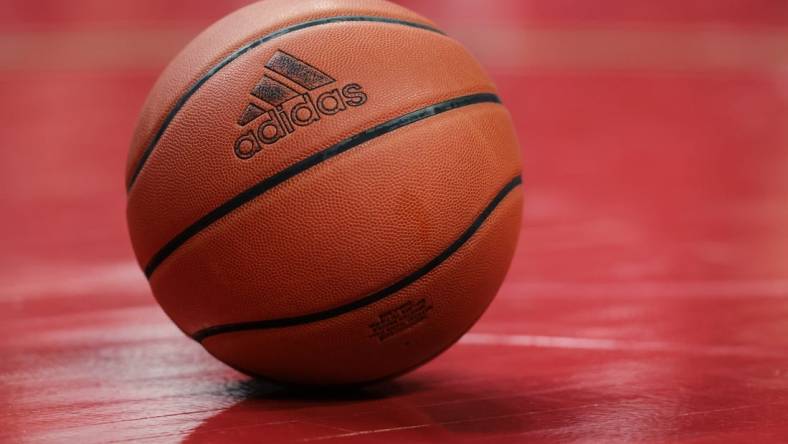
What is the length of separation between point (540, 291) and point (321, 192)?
4.82ft

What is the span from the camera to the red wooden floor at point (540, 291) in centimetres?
204

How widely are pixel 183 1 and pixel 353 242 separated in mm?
7960

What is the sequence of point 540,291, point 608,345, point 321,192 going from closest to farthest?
1. point 321,192
2. point 608,345
3. point 540,291

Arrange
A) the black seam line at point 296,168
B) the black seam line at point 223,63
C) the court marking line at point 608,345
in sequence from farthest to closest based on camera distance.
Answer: the court marking line at point 608,345 < the black seam line at point 223,63 < the black seam line at point 296,168

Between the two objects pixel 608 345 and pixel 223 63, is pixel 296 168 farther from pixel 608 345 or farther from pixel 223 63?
pixel 608 345

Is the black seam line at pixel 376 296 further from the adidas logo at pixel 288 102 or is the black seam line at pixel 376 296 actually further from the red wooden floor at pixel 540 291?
the adidas logo at pixel 288 102

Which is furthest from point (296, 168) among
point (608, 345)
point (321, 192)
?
point (608, 345)

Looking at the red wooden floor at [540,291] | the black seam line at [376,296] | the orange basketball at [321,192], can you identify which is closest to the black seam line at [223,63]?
the orange basketball at [321,192]

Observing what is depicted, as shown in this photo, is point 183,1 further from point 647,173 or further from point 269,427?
point 269,427

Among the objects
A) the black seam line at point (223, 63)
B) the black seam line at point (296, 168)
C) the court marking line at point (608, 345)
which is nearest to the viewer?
the black seam line at point (296, 168)

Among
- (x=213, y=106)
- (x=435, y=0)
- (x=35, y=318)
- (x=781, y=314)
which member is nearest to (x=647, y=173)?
(x=781, y=314)

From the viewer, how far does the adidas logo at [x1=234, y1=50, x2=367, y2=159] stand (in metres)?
1.91

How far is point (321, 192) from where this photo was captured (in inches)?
74.6

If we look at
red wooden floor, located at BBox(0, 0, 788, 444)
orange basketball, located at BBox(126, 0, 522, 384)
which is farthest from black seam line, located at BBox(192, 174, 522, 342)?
red wooden floor, located at BBox(0, 0, 788, 444)
